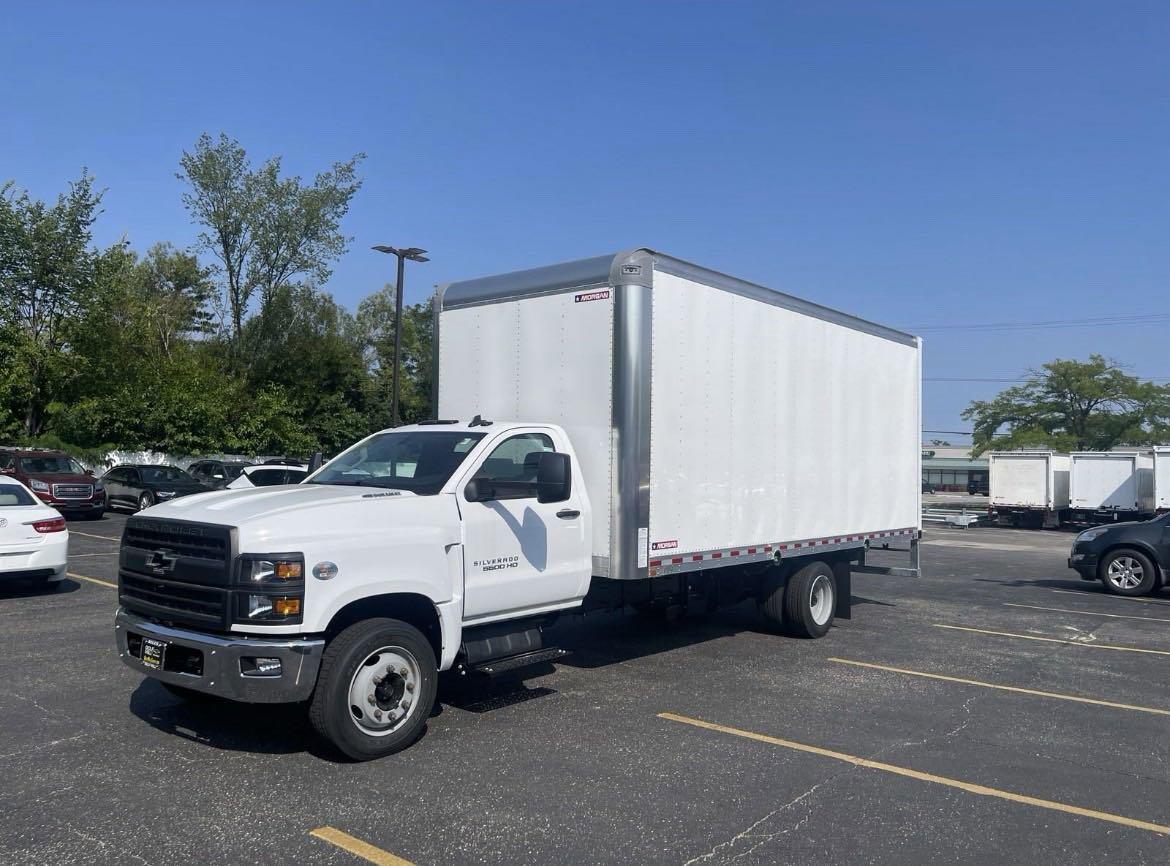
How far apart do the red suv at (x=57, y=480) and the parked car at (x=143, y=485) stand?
1364mm

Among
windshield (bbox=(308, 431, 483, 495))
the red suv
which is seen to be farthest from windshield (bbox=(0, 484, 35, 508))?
the red suv

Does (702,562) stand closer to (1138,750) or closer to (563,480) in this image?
(563,480)

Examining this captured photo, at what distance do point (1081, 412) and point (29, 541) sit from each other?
185 ft

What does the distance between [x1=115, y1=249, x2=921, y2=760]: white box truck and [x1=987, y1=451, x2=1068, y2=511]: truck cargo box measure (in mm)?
26410

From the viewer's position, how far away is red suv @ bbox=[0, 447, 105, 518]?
24.0 metres

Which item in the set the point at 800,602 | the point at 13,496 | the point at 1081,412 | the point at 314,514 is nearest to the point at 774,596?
the point at 800,602

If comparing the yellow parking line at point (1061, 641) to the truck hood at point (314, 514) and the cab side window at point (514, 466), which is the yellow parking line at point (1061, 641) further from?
Answer: the truck hood at point (314, 514)

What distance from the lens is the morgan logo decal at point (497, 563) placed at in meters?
6.54

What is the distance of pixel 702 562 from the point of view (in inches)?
329

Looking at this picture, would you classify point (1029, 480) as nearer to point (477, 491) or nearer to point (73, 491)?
point (73, 491)

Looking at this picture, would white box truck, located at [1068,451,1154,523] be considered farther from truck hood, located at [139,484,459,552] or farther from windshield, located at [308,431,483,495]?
truck hood, located at [139,484,459,552]

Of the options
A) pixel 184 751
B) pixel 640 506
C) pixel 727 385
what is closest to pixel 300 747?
pixel 184 751

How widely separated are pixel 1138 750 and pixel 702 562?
11.3 feet

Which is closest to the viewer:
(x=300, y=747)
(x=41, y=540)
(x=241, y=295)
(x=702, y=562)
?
(x=300, y=747)
